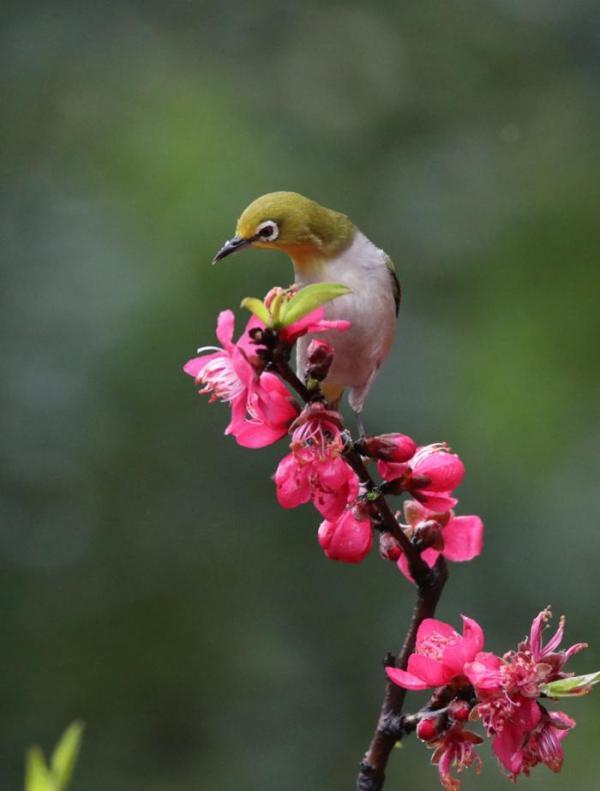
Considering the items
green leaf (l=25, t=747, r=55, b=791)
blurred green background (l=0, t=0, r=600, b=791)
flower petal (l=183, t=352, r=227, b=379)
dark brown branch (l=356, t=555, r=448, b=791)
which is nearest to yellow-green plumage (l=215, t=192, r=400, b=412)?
flower petal (l=183, t=352, r=227, b=379)

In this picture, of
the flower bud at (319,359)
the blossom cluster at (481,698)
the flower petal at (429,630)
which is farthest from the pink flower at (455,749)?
the flower bud at (319,359)

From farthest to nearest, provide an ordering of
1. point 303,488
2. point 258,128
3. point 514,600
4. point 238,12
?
point 238,12 < point 258,128 < point 514,600 < point 303,488

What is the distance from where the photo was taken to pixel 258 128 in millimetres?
5070

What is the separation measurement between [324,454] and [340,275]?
2.31 ft

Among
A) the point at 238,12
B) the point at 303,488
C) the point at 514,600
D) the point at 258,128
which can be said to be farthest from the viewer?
the point at 238,12

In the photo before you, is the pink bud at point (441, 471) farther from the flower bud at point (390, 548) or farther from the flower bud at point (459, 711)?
the flower bud at point (459, 711)

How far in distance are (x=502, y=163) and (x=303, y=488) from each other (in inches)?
166

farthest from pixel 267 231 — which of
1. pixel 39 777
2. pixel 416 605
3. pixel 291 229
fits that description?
pixel 39 777

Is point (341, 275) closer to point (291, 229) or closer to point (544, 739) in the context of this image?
point (291, 229)

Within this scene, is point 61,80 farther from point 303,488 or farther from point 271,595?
point 303,488

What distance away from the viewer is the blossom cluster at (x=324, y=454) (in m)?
1.45

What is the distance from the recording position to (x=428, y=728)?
1.42 meters

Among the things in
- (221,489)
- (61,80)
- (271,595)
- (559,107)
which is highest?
(559,107)

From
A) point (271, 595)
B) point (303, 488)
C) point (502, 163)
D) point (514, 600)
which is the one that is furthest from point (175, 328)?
point (303, 488)
